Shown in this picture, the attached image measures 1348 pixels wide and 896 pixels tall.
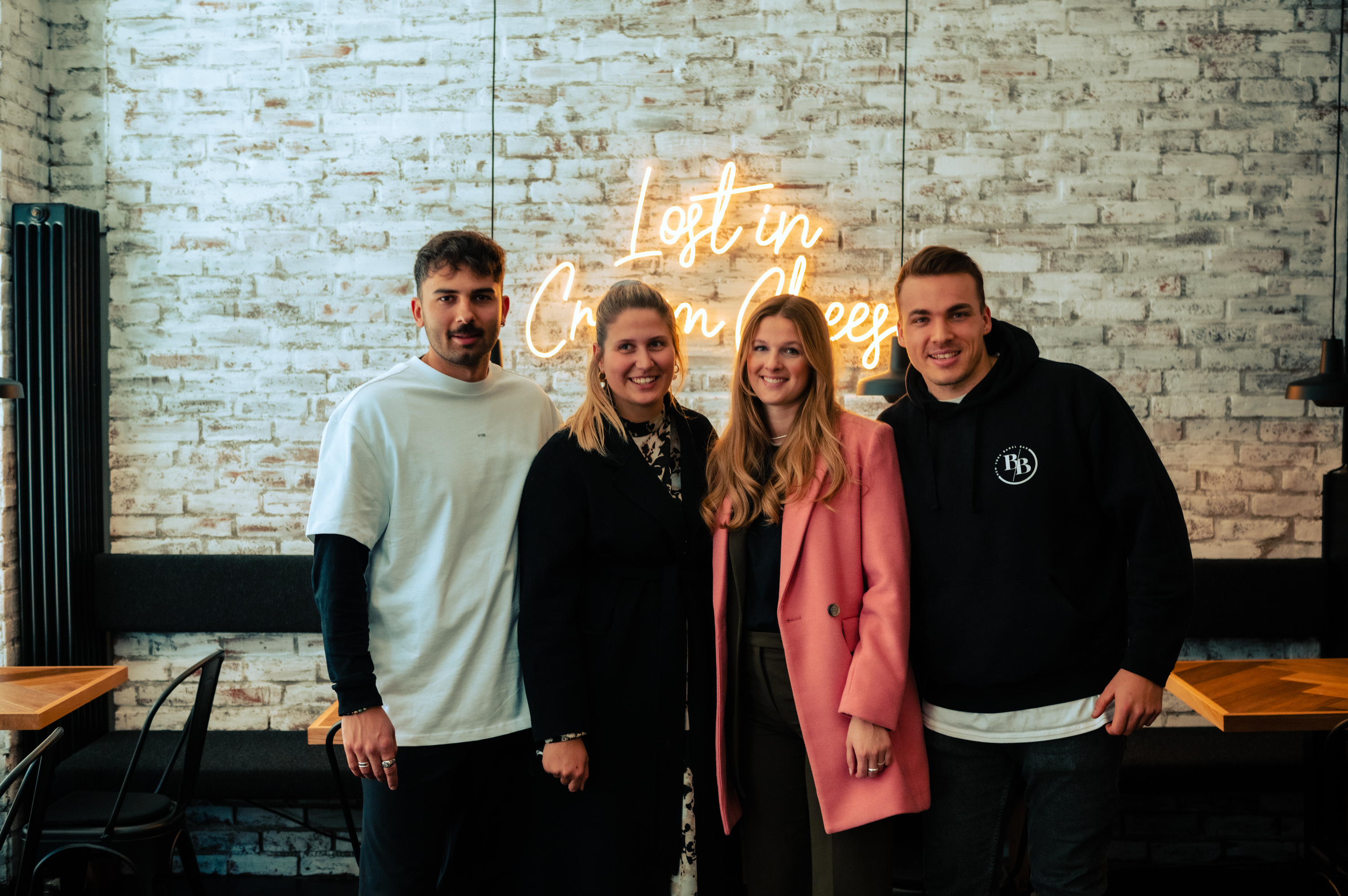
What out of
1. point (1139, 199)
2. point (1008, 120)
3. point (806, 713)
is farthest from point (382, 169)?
point (1139, 199)

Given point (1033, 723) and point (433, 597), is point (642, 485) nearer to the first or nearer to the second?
point (433, 597)

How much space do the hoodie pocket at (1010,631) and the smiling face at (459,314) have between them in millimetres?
1126

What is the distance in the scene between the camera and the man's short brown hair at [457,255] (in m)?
1.75

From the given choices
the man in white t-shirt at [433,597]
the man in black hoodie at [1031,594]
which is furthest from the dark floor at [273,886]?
Answer: the man in black hoodie at [1031,594]

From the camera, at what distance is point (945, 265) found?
170cm

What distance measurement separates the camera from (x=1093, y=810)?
158 cm

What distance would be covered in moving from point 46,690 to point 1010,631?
8.80ft

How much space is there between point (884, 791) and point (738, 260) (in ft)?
7.09

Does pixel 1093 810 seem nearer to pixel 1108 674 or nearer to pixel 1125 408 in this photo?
pixel 1108 674

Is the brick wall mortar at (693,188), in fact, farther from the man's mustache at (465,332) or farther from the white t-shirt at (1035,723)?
the white t-shirt at (1035,723)

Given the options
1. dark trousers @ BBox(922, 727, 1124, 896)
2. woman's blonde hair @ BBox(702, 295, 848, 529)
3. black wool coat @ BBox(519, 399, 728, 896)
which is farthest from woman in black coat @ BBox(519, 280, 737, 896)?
dark trousers @ BBox(922, 727, 1124, 896)

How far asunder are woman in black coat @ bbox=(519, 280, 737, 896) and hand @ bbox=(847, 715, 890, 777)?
11.9 inches

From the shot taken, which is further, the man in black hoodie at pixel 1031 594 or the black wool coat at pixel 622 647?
the black wool coat at pixel 622 647

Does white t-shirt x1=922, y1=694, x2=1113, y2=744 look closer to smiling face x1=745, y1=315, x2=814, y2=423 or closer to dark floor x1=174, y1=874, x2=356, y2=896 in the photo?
smiling face x1=745, y1=315, x2=814, y2=423
